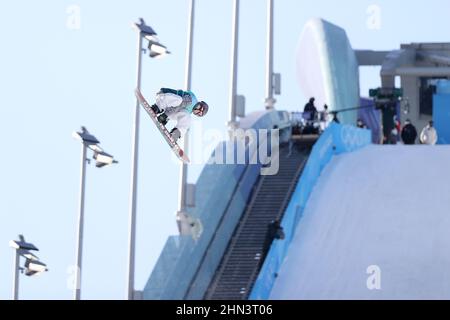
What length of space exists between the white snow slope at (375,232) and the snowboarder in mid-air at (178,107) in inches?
395

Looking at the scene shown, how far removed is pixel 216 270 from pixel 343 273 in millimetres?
2395

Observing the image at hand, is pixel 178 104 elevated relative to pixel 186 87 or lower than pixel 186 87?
lower

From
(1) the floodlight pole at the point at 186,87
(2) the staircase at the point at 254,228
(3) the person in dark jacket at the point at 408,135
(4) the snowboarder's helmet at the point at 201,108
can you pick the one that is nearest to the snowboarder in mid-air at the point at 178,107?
(4) the snowboarder's helmet at the point at 201,108

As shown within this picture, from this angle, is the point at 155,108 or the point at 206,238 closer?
the point at 155,108

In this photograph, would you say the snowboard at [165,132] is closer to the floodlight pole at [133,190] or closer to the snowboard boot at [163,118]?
the snowboard boot at [163,118]

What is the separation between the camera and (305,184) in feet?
132

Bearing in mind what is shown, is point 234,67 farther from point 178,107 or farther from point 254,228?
point 178,107

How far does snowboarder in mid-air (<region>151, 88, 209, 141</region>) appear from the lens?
25.9 metres

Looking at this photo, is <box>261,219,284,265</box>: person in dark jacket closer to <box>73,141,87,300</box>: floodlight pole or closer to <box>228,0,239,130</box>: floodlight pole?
<box>73,141,87,300</box>: floodlight pole

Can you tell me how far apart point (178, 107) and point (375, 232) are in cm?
1341

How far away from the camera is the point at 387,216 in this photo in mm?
39812

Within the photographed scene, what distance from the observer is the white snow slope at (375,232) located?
36688mm

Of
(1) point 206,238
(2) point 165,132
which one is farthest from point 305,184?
(2) point 165,132
